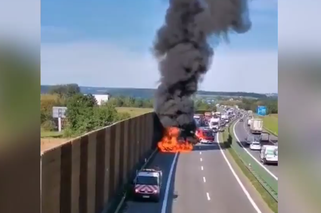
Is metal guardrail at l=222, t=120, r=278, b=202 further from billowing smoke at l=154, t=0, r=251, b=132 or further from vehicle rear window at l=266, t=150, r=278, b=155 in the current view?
billowing smoke at l=154, t=0, r=251, b=132

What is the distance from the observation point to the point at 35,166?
213 centimetres

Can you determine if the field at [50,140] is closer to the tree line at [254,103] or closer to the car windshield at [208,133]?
the car windshield at [208,133]

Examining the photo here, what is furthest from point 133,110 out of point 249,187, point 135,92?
point 249,187

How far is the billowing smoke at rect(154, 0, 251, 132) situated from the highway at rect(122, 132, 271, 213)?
0.70ft

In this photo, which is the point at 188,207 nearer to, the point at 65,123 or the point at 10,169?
the point at 65,123

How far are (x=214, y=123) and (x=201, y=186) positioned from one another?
0.40m

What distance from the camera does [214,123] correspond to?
106 inches

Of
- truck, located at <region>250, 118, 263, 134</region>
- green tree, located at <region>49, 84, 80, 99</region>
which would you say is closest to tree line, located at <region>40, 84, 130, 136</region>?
green tree, located at <region>49, 84, 80, 99</region>

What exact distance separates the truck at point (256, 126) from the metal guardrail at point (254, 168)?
117mm

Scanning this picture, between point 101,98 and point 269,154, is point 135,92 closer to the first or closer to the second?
point 101,98

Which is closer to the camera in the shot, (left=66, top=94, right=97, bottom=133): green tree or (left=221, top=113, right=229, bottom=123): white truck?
(left=66, top=94, right=97, bottom=133): green tree

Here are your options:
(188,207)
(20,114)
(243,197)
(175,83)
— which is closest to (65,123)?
(20,114)

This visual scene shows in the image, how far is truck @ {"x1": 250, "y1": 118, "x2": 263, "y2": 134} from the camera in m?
2.61

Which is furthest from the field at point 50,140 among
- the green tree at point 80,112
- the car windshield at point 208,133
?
the car windshield at point 208,133
